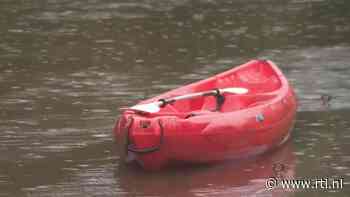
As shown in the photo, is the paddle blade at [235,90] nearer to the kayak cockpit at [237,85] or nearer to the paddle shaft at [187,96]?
the kayak cockpit at [237,85]

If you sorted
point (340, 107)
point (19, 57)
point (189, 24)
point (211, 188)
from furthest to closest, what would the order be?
point (189, 24) < point (19, 57) < point (340, 107) < point (211, 188)

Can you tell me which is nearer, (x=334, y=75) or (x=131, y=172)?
Answer: (x=131, y=172)

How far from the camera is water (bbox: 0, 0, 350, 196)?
13.0 metres

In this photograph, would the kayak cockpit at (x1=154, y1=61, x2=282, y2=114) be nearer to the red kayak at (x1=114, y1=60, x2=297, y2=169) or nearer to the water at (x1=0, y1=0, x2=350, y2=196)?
the red kayak at (x1=114, y1=60, x2=297, y2=169)

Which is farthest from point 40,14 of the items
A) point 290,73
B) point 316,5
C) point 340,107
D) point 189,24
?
point 340,107

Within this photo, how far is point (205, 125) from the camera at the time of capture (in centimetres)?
1271

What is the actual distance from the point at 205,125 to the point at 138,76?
21.0 feet

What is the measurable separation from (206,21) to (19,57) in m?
5.20

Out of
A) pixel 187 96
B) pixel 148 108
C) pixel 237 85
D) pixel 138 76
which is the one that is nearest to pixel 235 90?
pixel 187 96

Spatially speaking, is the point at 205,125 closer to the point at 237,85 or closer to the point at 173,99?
the point at 173,99

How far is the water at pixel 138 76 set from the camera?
512 inches

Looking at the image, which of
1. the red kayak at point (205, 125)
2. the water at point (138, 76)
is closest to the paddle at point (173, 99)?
the red kayak at point (205, 125)

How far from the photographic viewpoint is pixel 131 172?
13.2m

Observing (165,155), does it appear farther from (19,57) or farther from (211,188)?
(19,57)
